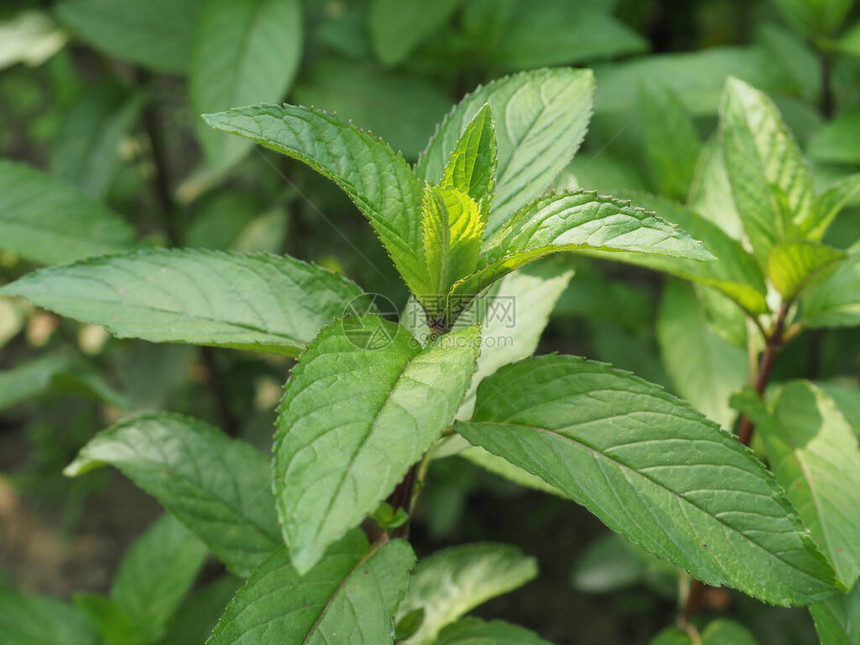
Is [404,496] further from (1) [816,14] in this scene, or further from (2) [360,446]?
(1) [816,14]

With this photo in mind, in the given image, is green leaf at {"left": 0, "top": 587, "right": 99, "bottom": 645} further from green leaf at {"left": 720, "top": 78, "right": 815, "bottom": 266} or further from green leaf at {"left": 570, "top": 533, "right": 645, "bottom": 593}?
green leaf at {"left": 720, "top": 78, "right": 815, "bottom": 266}

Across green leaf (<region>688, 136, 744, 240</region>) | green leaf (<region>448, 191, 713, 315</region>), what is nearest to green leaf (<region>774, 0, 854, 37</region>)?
green leaf (<region>688, 136, 744, 240</region>)

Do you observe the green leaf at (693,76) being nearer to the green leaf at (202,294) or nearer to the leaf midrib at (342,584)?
the green leaf at (202,294)

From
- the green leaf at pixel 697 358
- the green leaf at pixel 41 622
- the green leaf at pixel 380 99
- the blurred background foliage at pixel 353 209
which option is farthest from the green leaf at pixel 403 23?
the green leaf at pixel 41 622

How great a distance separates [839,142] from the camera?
4.92ft

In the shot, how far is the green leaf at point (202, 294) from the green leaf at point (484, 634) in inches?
17.4

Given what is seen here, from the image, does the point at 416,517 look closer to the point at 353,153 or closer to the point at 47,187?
the point at 47,187

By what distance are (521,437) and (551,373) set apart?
8 cm

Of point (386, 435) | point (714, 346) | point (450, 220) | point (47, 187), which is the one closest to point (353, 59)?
point (47, 187)

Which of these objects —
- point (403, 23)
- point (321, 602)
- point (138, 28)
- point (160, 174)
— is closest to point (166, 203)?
point (160, 174)

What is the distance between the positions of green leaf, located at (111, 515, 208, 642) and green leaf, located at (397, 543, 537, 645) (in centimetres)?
39

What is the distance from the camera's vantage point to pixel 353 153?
799 millimetres

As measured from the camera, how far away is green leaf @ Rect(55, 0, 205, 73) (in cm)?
175

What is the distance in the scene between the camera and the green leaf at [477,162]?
77 cm
